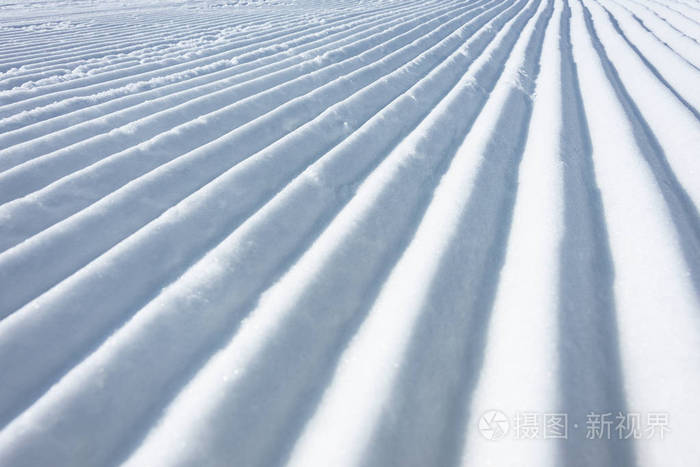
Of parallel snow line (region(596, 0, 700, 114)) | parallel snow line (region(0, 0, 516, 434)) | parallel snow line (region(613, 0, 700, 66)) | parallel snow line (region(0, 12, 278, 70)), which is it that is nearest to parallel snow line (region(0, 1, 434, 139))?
parallel snow line (region(0, 0, 516, 434))

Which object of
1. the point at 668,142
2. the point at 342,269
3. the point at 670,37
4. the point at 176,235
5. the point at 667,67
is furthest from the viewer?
the point at 670,37

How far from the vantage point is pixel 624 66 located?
307cm

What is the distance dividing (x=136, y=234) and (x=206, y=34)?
11.9ft

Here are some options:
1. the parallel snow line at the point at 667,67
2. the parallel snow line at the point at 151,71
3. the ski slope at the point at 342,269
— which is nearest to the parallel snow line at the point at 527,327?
the ski slope at the point at 342,269

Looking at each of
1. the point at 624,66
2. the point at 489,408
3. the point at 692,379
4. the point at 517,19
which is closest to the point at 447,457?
the point at 489,408

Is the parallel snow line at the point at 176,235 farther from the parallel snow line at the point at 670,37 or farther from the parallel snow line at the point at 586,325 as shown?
the parallel snow line at the point at 670,37

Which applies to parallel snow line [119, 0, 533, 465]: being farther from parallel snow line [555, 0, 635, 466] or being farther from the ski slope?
parallel snow line [555, 0, 635, 466]

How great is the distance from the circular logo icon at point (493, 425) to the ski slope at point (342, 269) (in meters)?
0.01

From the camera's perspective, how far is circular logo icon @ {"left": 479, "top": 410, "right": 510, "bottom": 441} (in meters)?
0.85

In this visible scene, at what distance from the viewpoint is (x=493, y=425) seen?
871mm

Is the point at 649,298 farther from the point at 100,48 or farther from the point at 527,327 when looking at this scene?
the point at 100,48

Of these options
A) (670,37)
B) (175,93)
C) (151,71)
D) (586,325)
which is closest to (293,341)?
(586,325)

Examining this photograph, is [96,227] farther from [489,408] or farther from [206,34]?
[206,34]

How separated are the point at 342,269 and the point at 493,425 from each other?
58 centimetres
